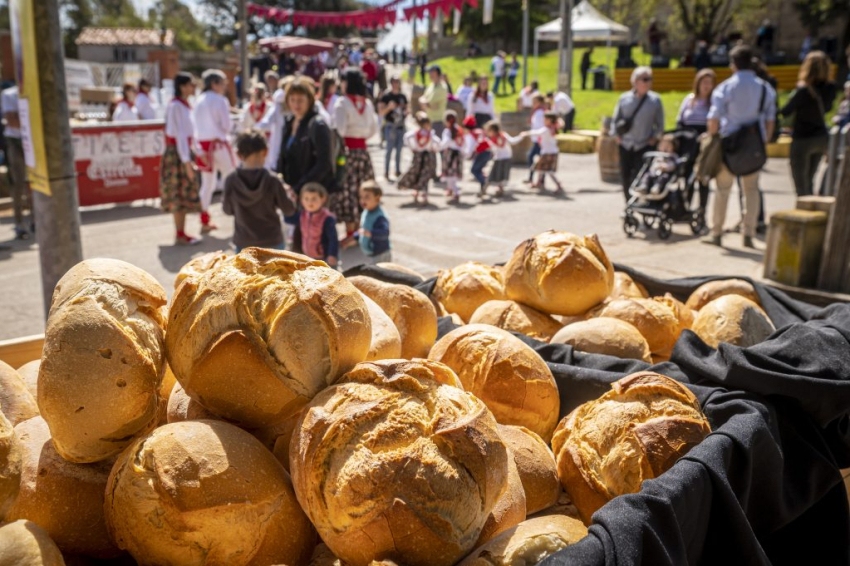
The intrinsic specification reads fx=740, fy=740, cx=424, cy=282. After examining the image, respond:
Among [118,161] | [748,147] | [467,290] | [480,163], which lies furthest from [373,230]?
[480,163]

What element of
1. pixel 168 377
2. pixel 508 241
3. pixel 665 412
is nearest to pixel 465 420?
pixel 665 412

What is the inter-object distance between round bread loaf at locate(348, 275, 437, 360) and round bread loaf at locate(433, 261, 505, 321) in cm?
53

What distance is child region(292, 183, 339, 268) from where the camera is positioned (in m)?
6.16

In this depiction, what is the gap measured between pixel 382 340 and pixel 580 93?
3207 cm

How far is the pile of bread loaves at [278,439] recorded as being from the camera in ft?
4.80

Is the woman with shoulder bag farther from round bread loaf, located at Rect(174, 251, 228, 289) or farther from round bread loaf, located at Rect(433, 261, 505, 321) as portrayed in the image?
round bread loaf, located at Rect(174, 251, 228, 289)

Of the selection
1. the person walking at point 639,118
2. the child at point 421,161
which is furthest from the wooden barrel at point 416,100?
the person walking at point 639,118

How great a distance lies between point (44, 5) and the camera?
3951 mm

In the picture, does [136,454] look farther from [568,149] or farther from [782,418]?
[568,149]

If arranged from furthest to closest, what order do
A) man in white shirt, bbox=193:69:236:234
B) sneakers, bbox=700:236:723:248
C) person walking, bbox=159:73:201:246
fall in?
sneakers, bbox=700:236:723:248
man in white shirt, bbox=193:69:236:234
person walking, bbox=159:73:201:246

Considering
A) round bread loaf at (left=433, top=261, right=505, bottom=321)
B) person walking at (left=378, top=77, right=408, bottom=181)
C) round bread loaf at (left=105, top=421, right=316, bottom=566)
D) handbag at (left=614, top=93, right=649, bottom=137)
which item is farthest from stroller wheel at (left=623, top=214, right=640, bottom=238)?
round bread loaf at (left=105, top=421, right=316, bottom=566)

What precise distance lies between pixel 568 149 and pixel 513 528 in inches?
754

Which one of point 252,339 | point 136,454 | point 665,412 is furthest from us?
point 665,412

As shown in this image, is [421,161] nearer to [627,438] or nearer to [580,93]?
[627,438]
